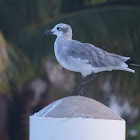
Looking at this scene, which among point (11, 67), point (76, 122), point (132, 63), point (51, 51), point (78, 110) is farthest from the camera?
point (51, 51)

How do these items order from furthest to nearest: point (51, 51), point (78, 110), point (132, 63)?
point (51, 51) < point (132, 63) < point (78, 110)

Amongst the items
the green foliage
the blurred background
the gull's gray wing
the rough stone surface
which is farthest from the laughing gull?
the blurred background

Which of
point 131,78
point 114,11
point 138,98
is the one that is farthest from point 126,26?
point 138,98

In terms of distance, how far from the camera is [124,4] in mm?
11609

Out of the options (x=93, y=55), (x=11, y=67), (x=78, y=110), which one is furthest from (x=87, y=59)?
(x=11, y=67)

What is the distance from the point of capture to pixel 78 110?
4.28 meters

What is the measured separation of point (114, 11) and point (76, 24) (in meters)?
0.86

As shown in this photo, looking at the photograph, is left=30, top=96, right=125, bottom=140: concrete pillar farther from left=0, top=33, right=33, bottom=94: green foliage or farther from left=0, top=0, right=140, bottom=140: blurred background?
left=0, top=0, right=140, bottom=140: blurred background

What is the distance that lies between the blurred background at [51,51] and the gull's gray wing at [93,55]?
462 cm

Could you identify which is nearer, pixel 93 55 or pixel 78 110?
pixel 78 110

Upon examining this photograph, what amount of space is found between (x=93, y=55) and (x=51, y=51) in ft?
19.3

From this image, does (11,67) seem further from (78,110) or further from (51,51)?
(78,110)

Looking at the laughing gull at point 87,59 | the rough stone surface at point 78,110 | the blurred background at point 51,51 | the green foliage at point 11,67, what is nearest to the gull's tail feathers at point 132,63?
the laughing gull at point 87,59

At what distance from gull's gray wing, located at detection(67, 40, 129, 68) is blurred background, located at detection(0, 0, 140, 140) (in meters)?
4.62
